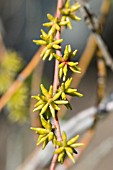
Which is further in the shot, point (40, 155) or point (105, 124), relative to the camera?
point (105, 124)

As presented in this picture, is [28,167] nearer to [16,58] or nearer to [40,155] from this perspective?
[40,155]

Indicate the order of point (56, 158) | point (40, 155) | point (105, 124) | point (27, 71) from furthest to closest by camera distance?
point (105, 124)
point (40, 155)
point (27, 71)
point (56, 158)

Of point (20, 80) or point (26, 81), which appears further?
point (26, 81)

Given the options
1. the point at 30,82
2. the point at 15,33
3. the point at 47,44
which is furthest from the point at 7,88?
the point at 15,33

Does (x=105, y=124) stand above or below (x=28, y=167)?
below

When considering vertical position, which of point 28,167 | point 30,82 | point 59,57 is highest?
point 59,57

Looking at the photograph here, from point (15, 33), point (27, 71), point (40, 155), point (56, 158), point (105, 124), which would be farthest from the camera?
point (105, 124)
